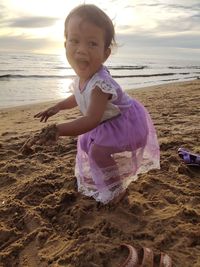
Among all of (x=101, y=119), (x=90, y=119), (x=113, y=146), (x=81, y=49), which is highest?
(x=81, y=49)

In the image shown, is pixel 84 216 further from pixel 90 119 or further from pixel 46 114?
pixel 46 114

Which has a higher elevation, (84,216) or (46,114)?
(46,114)

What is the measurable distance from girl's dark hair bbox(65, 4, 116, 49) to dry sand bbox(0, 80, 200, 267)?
1247mm

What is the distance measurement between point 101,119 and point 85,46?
0.55 meters

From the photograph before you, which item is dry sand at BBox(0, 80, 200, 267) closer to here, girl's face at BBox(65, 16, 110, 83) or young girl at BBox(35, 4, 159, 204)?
young girl at BBox(35, 4, 159, 204)

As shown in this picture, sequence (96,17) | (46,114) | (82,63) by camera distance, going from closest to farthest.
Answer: (96,17) → (82,63) → (46,114)

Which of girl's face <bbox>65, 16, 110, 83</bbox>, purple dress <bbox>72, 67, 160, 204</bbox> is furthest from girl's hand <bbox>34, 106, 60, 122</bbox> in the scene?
girl's face <bbox>65, 16, 110, 83</bbox>

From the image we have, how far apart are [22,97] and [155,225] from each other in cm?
881

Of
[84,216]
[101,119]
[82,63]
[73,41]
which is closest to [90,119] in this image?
[101,119]

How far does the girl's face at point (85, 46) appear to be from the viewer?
2717mm

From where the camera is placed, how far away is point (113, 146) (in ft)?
9.45

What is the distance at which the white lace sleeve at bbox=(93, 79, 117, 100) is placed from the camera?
2.73 meters

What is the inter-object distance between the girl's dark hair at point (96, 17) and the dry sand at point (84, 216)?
4.09ft

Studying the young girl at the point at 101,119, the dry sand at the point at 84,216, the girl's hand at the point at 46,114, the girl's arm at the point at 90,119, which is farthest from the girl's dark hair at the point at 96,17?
the dry sand at the point at 84,216
